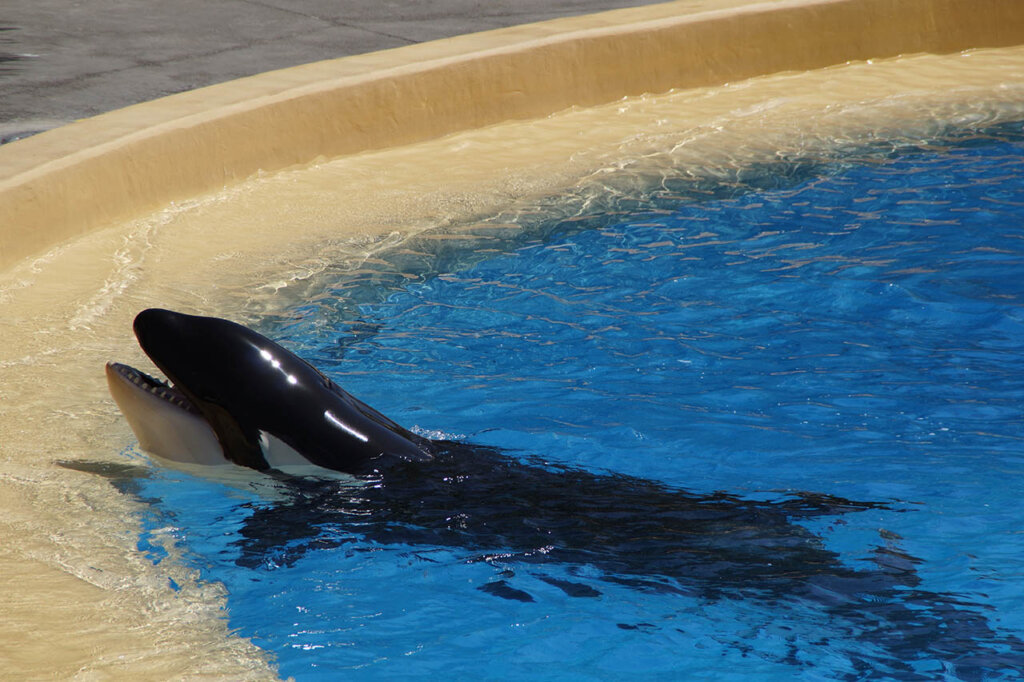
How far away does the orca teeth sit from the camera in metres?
4.07

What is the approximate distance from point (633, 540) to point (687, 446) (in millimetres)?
1315

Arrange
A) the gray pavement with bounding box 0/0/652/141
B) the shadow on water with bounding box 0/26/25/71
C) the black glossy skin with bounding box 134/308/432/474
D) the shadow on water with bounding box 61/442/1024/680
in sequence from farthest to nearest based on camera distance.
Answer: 1. the shadow on water with bounding box 0/26/25/71
2. the gray pavement with bounding box 0/0/652/141
3. the black glossy skin with bounding box 134/308/432/474
4. the shadow on water with bounding box 61/442/1024/680

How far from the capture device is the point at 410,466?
391cm

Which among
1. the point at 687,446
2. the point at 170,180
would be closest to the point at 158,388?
the point at 687,446

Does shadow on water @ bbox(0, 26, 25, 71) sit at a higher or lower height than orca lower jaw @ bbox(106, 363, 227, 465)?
higher

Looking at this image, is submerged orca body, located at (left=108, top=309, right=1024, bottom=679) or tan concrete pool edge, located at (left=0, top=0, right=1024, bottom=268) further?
tan concrete pool edge, located at (left=0, top=0, right=1024, bottom=268)

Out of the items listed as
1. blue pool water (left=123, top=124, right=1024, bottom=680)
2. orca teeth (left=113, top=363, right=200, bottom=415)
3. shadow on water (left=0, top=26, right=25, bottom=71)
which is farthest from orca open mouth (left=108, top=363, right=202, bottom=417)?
shadow on water (left=0, top=26, right=25, bottom=71)

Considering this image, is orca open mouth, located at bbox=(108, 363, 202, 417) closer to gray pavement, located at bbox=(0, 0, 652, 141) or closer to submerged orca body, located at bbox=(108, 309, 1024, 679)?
submerged orca body, located at bbox=(108, 309, 1024, 679)

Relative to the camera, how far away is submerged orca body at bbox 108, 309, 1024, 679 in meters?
3.43

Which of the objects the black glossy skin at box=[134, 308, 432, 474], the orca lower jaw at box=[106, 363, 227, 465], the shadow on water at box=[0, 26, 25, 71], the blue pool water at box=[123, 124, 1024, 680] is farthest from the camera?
the shadow on water at box=[0, 26, 25, 71]

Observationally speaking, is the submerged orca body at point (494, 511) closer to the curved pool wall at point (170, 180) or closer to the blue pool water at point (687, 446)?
the blue pool water at point (687, 446)

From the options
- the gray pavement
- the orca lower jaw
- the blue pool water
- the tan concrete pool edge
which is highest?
the gray pavement

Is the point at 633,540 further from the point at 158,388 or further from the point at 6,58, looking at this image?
the point at 6,58

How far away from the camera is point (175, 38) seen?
9.58 meters
